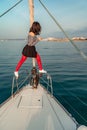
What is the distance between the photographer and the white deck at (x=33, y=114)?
678cm

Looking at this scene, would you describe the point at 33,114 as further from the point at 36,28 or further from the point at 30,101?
the point at 36,28

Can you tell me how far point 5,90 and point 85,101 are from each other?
18.8 feet

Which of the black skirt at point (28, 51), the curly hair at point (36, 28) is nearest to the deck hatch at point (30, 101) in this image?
the black skirt at point (28, 51)

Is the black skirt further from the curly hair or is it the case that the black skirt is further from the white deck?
the white deck

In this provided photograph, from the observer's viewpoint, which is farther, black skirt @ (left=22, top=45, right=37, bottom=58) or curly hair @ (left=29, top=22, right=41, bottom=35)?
black skirt @ (left=22, top=45, right=37, bottom=58)

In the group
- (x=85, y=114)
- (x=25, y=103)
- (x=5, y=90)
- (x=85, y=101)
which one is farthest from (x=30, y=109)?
(x=5, y=90)

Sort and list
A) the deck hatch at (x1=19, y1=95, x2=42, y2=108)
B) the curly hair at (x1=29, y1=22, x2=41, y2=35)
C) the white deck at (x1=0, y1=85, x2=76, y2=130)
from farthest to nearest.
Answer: the curly hair at (x1=29, y1=22, x2=41, y2=35)
the deck hatch at (x1=19, y1=95, x2=42, y2=108)
the white deck at (x1=0, y1=85, x2=76, y2=130)

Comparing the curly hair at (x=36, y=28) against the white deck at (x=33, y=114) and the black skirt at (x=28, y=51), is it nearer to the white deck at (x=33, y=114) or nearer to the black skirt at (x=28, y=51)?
the black skirt at (x=28, y=51)

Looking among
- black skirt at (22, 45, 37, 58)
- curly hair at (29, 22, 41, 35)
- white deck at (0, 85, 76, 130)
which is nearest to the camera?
white deck at (0, 85, 76, 130)

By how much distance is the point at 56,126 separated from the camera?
6.72 m

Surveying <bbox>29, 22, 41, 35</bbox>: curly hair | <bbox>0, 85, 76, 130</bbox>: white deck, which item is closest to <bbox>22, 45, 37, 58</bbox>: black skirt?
<bbox>29, 22, 41, 35</bbox>: curly hair

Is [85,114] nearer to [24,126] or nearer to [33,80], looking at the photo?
[33,80]

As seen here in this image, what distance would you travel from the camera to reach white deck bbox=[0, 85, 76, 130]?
6.78 metres

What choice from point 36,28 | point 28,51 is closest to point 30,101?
point 28,51
